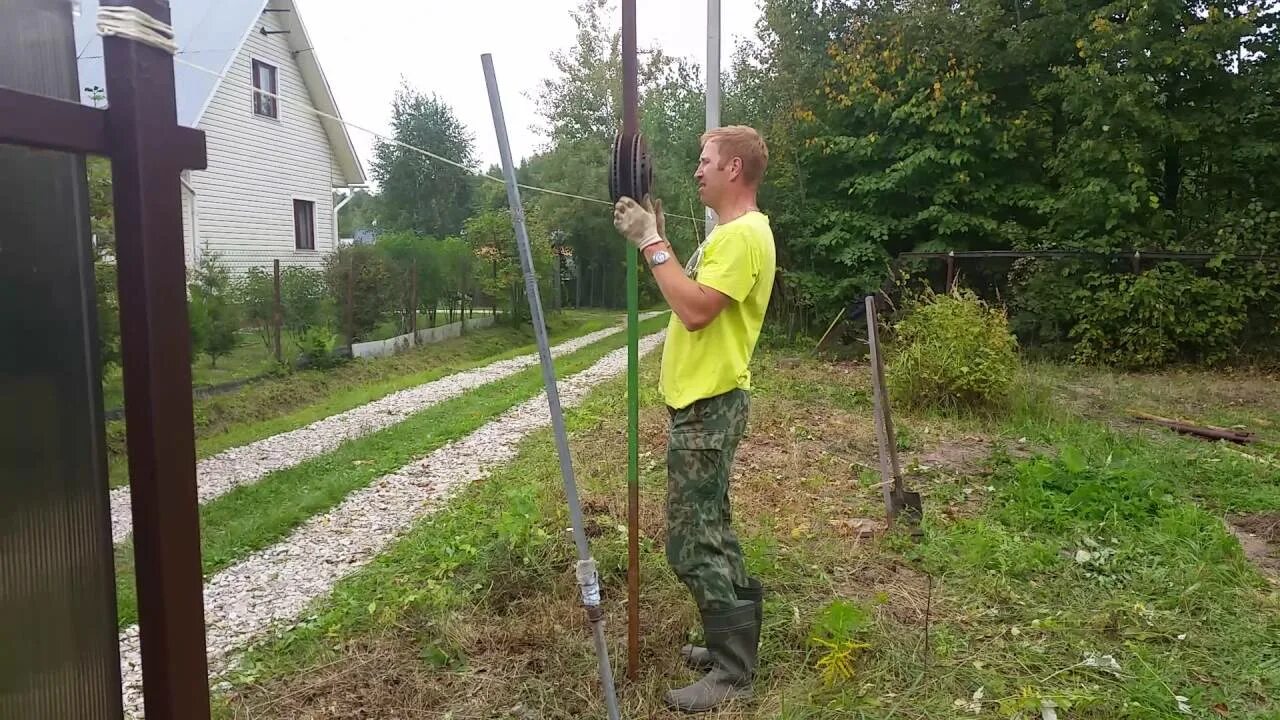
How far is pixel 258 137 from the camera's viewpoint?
47.4 ft

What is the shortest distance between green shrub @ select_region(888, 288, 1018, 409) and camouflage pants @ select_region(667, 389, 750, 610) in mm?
5016

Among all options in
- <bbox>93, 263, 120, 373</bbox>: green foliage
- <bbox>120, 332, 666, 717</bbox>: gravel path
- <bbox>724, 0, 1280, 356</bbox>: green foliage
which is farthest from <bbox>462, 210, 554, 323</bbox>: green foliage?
<bbox>93, 263, 120, 373</bbox>: green foliage

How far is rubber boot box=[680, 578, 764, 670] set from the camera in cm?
276

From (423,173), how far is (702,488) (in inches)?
1265

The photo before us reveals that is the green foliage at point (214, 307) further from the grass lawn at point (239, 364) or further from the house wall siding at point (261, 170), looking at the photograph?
the house wall siding at point (261, 170)

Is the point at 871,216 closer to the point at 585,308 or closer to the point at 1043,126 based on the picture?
the point at 1043,126

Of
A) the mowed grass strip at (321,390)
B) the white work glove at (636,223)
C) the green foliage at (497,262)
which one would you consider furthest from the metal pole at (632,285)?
the green foliage at (497,262)

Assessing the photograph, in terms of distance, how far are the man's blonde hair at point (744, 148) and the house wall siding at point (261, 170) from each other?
11.4m

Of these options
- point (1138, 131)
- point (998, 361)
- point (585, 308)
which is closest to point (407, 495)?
point (998, 361)

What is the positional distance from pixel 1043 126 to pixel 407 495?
33.3ft

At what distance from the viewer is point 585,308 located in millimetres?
28750

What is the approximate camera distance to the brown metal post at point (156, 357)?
1216mm

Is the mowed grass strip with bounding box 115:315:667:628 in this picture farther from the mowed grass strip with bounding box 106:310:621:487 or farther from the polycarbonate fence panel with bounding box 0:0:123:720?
the mowed grass strip with bounding box 106:310:621:487

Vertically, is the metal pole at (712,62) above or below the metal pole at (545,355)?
above
